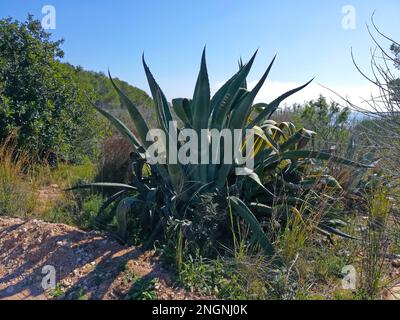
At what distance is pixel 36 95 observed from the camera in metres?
5.51

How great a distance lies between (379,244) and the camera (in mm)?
2395

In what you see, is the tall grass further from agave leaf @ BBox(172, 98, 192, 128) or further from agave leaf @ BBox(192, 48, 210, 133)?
agave leaf @ BBox(192, 48, 210, 133)

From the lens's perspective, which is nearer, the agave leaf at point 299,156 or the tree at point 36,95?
the agave leaf at point 299,156

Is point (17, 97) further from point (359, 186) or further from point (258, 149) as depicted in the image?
point (359, 186)

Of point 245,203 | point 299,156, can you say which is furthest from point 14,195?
point 299,156

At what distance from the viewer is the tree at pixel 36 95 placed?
5234 mm

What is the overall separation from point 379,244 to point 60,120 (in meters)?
4.93

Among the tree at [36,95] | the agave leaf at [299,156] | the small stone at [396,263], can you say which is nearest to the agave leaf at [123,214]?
the agave leaf at [299,156]

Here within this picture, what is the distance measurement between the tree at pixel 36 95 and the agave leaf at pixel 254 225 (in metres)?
3.05

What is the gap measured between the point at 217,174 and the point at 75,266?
1.26 metres

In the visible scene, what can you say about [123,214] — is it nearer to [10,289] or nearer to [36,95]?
[10,289]

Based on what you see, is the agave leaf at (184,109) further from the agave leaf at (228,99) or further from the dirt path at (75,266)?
the dirt path at (75,266)

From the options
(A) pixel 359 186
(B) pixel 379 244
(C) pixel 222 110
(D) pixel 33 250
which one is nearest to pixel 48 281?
(D) pixel 33 250

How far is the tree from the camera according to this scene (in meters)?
5.23
